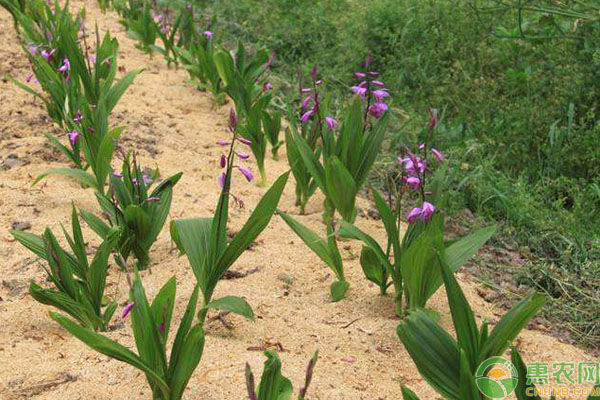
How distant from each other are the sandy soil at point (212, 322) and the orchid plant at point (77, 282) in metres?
0.09

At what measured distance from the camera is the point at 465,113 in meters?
4.41

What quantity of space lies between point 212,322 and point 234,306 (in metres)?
0.20

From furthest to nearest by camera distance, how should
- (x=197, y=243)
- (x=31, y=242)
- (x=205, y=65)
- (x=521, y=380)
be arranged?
(x=205, y=65)
(x=31, y=242)
(x=197, y=243)
(x=521, y=380)

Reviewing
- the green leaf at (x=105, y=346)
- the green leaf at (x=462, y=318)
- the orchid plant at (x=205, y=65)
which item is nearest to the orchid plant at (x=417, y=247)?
the green leaf at (x=462, y=318)

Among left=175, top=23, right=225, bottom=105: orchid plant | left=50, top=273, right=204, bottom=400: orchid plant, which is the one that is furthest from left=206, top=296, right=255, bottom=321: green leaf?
left=175, top=23, right=225, bottom=105: orchid plant

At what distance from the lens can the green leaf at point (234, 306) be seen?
219cm

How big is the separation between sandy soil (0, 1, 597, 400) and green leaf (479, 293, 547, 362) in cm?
31


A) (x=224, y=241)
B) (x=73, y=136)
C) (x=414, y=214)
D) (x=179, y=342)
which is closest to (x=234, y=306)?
(x=224, y=241)

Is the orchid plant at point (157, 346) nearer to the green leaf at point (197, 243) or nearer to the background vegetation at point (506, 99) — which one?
the green leaf at point (197, 243)

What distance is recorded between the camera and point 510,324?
72.2 inches

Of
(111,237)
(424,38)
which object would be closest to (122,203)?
(111,237)

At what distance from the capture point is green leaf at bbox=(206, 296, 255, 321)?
2.19 meters

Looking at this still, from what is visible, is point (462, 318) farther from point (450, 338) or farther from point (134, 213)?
point (134, 213)

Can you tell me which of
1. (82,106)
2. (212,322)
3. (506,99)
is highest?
(82,106)
